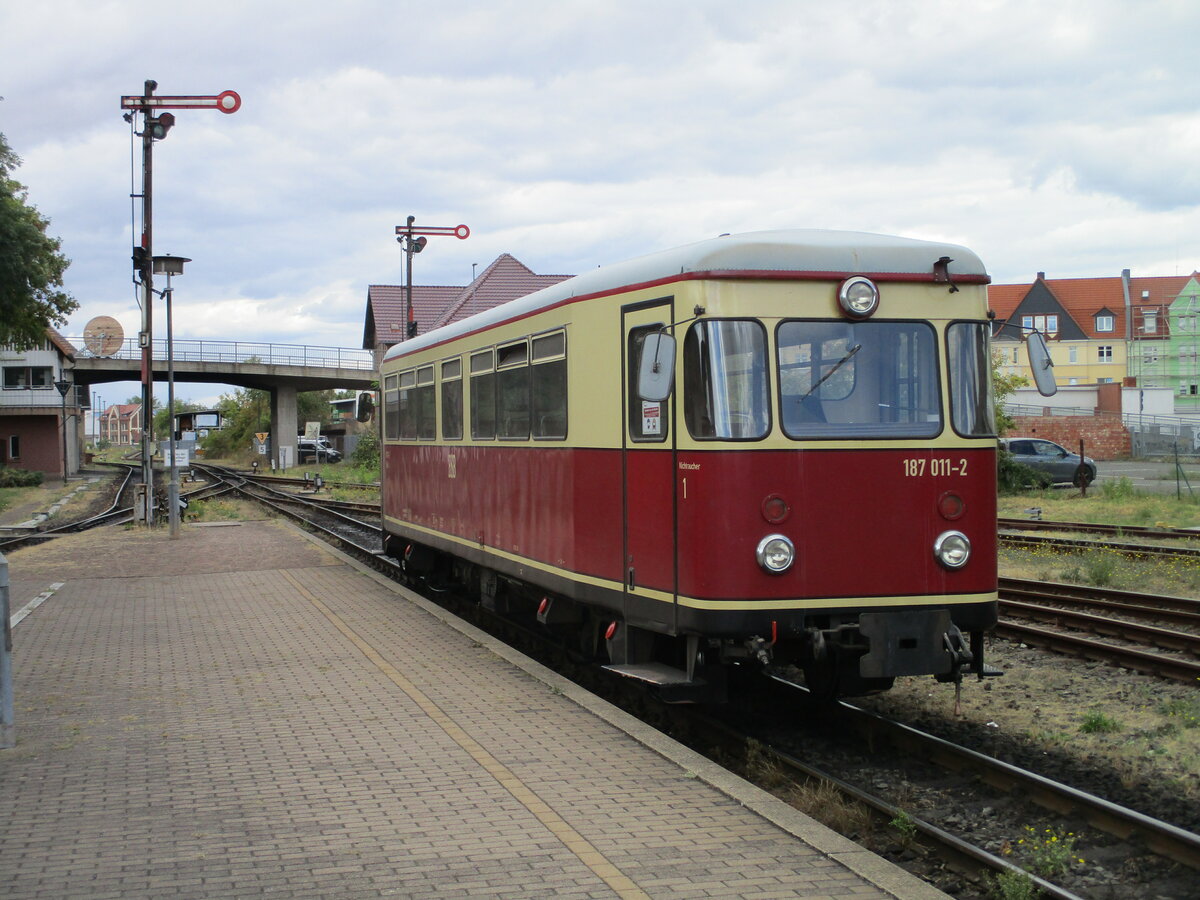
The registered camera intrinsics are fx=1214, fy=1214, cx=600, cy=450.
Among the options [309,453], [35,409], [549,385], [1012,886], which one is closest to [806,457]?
[549,385]

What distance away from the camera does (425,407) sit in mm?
13602

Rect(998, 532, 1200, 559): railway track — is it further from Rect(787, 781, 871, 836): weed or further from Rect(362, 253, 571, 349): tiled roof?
Rect(362, 253, 571, 349): tiled roof

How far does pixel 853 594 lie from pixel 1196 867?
7.65ft

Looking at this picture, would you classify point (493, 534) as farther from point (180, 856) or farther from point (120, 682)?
point (180, 856)

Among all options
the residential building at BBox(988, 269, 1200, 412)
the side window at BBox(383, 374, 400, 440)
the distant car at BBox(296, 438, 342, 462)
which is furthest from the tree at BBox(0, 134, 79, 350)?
the residential building at BBox(988, 269, 1200, 412)

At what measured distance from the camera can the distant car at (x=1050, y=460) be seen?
31.1 m

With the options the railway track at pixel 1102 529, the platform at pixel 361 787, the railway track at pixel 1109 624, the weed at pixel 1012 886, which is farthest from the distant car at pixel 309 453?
the weed at pixel 1012 886

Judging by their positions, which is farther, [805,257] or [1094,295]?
[1094,295]

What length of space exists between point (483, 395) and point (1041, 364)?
16.8ft

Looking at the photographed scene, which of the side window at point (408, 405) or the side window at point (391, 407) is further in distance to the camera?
the side window at point (391, 407)

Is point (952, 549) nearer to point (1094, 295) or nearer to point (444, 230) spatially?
point (444, 230)

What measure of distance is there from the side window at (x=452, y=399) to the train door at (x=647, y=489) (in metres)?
4.33

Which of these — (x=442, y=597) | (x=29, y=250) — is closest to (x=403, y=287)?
(x=29, y=250)

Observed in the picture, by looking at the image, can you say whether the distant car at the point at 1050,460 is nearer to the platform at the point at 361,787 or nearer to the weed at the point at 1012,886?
the platform at the point at 361,787
